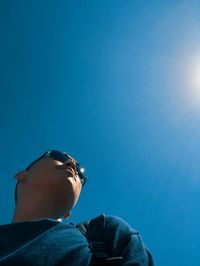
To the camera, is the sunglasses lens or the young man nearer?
the young man

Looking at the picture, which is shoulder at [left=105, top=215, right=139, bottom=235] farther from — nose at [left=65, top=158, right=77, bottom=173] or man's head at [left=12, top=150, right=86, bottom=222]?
nose at [left=65, top=158, right=77, bottom=173]

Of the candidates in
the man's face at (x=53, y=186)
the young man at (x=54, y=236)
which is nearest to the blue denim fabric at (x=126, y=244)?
the young man at (x=54, y=236)

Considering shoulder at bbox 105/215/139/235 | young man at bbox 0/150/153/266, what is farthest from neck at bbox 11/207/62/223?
shoulder at bbox 105/215/139/235

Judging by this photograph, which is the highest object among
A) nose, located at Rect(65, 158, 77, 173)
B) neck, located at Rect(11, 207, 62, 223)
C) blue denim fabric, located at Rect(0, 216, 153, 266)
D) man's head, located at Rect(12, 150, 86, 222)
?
nose, located at Rect(65, 158, 77, 173)

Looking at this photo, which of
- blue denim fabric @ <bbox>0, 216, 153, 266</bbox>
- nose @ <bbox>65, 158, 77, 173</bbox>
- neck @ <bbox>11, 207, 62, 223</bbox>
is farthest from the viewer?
nose @ <bbox>65, 158, 77, 173</bbox>

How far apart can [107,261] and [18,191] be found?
139 centimetres

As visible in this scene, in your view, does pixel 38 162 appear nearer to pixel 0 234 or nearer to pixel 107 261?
pixel 0 234

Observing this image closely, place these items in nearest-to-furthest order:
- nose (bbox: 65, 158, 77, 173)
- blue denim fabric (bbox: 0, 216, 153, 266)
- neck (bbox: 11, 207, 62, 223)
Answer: blue denim fabric (bbox: 0, 216, 153, 266), neck (bbox: 11, 207, 62, 223), nose (bbox: 65, 158, 77, 173)

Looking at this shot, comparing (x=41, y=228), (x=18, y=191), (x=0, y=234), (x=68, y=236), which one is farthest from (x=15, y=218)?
(x=68, y=236)

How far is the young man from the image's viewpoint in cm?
141

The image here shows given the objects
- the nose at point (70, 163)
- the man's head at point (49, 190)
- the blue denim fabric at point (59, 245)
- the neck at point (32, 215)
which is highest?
the nose at point (70, 163)

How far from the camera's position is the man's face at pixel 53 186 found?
2.33 m

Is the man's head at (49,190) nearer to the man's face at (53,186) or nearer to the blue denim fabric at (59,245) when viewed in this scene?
the man's face at (53,186)

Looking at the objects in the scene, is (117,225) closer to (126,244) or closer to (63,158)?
(126,244)
